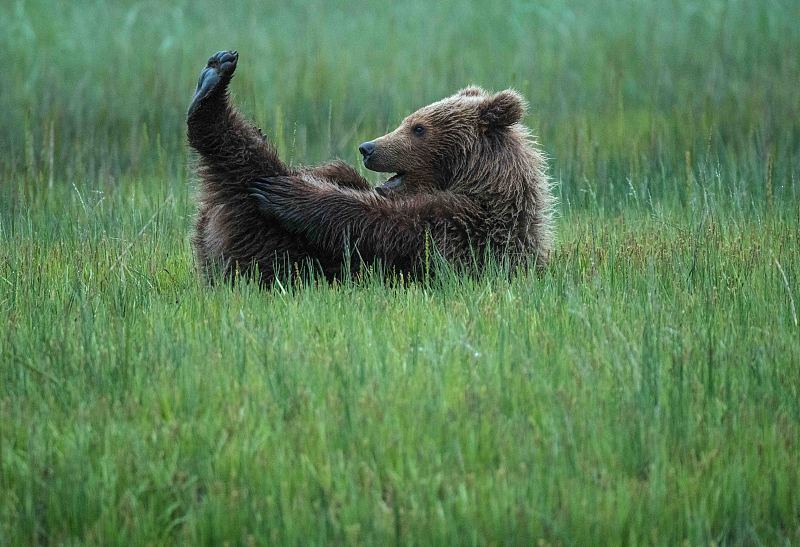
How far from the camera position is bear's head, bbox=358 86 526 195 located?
6.24m

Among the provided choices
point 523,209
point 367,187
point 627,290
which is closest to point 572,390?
point 627,290

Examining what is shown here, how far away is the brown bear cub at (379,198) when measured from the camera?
571 cm

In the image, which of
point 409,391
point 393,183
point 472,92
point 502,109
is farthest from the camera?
point 472,92

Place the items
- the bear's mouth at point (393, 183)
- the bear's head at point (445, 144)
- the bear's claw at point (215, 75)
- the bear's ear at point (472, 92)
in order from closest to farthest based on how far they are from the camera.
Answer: the bear's claw at point (215, 75), the bear's head at point (445, 144), the bear's mouth at point (393, 183), the bear's ear at point (472, 92)

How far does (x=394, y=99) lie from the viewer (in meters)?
11.6

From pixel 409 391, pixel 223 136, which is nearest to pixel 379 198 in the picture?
pixel 223 136

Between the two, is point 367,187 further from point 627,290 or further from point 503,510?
point 503,510

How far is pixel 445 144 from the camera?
6281 millimetres

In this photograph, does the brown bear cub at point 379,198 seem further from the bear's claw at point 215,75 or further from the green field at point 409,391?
the green field at point 409,391

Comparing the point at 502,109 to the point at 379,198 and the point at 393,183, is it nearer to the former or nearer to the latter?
the point at 393,183

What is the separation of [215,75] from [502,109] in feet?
5.45

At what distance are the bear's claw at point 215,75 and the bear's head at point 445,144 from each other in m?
0.91

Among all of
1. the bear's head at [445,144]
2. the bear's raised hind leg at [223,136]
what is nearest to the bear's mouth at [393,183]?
the bear's head at [445,144]

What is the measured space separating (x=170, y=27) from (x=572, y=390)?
36.7 ft
